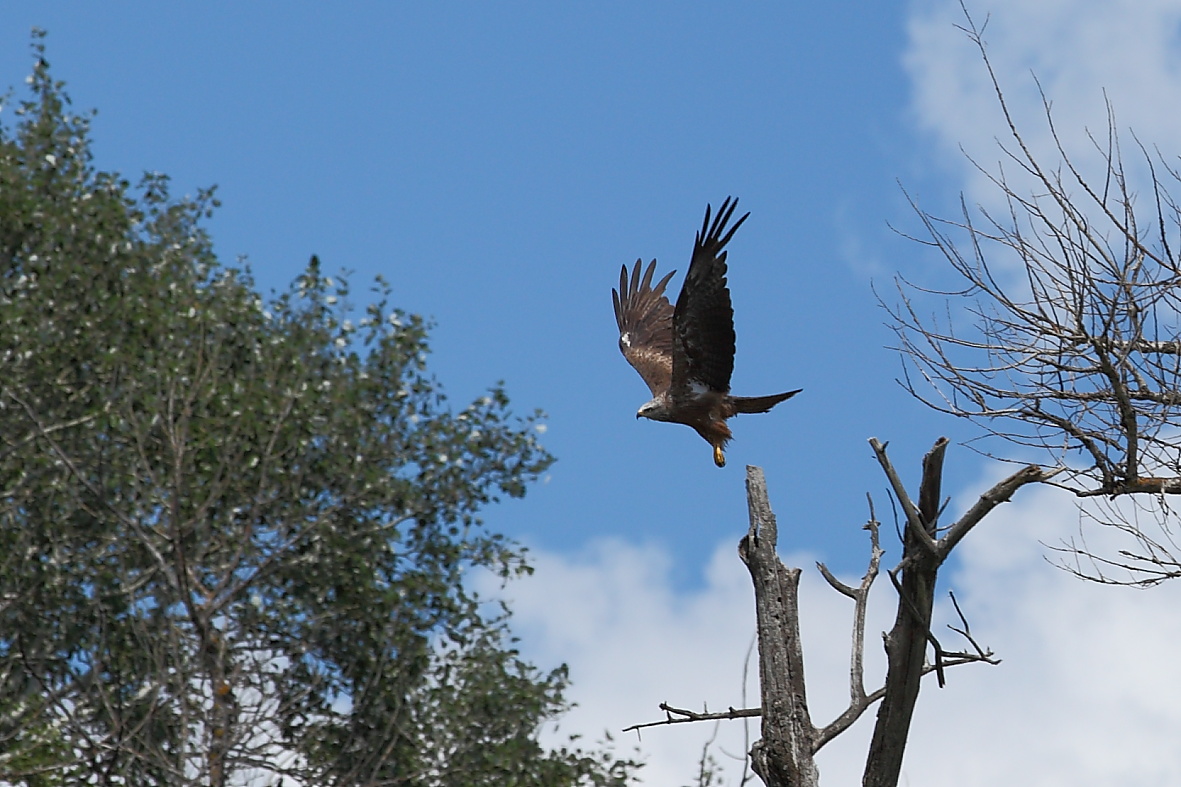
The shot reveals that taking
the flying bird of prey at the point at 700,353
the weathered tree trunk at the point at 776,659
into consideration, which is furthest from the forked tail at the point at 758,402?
→ the weathered tree trunk at the point at 776,659

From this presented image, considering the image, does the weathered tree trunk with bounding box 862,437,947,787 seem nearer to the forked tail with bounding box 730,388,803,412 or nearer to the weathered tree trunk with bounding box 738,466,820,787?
the weathered tree trunk with bounding box 738,466,820,787

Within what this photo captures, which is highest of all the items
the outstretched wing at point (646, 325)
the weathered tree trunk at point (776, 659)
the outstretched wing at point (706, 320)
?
the outstretched wing at point (646, 325)

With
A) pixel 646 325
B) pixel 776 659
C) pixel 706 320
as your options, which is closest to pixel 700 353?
pixel 706 320

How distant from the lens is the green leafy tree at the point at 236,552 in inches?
445

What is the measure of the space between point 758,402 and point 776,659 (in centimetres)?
327

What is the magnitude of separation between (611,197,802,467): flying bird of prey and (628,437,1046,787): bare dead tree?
2.30 m

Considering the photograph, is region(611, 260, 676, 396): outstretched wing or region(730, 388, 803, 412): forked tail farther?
region(611, 260, 676, 396): outstretched wing

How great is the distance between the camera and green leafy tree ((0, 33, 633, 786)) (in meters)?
11.3

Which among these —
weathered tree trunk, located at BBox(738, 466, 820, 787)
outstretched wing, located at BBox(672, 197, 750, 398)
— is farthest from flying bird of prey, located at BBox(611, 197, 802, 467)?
weathered tree trunk, located at BBox(738, 466, 820, 787)

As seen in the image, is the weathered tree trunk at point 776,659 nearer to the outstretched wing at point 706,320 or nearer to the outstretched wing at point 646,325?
the outstretched wing at point 706,320

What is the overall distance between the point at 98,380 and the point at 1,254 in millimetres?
1929

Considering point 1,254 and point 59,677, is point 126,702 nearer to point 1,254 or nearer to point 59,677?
point 59,677

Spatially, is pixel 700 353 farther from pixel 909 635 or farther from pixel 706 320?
pixel 909 635

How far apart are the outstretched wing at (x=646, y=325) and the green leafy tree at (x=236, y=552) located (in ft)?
5.01
